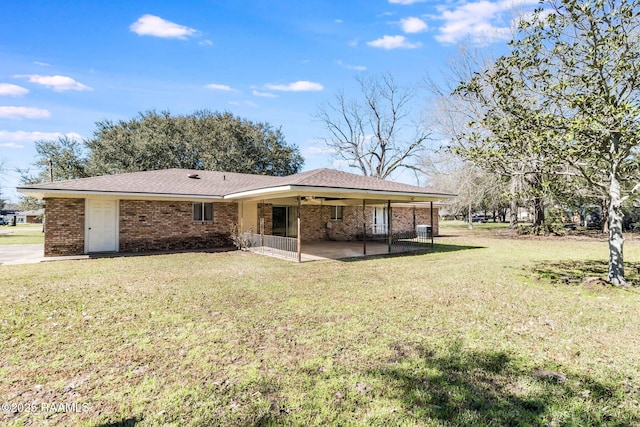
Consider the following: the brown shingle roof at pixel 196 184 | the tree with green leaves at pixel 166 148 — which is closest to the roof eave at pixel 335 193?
the brown shingle roof at pixel 196 184

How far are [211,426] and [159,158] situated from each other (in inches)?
1253

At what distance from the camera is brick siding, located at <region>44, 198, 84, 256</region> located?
12273 mm

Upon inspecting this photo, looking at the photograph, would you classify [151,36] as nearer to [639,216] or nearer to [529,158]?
[529,158]

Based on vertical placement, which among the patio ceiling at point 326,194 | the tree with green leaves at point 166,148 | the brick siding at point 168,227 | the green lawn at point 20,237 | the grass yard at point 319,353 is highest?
the tree with green leaves at point 166,148

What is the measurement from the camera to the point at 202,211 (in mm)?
15102

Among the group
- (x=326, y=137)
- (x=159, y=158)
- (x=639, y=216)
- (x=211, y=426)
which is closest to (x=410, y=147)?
(x=326, y=137)

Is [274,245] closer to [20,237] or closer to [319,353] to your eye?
[319,353]

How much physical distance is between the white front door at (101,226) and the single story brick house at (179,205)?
32 mm

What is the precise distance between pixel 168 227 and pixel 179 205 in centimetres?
106

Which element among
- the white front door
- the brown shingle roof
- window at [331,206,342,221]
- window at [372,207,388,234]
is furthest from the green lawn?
window at [372,207,388,234]

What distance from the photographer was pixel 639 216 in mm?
27359

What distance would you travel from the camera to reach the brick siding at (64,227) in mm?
12273

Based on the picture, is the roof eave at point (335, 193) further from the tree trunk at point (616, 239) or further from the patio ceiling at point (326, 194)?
the tree trunk at point (616, 239)

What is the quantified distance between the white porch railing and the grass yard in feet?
14.8
